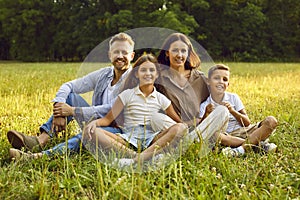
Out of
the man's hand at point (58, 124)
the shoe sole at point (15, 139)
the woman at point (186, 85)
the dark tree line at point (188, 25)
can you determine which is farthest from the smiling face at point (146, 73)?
the dark tree line at point (188, 25)

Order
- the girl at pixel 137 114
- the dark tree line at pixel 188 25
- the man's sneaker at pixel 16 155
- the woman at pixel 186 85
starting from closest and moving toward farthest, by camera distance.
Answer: the man's sneaker at pixel 16 155 → the girl at pixel 137 114 → the woman at pixel 186 85 → the dark tree line at pixel 188 25

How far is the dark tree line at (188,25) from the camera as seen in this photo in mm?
27547

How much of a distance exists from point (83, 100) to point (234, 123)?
132 cm

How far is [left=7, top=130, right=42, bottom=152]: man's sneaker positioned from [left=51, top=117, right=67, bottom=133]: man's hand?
0.23 m

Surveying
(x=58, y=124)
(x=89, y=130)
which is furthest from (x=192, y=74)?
(x=58, y=124)

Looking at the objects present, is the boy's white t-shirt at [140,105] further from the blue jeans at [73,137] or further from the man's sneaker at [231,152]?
the man's sneaker at [231,152]

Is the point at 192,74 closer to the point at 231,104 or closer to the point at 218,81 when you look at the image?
the point at 218,81

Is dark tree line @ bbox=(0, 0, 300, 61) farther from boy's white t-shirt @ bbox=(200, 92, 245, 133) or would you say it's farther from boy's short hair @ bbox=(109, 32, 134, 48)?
boy's short hair @ bbox=(109, 32, 134, 48)

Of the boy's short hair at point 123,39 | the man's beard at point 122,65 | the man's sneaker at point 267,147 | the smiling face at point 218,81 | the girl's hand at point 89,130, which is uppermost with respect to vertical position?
the boy's short hair at point 123,39

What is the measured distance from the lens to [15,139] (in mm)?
3371

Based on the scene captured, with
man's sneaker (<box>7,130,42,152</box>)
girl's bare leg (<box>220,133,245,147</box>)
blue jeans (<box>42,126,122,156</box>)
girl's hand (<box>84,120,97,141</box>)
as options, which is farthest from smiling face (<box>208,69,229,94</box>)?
man's sneaker (<box>7,130,42,152</box>)

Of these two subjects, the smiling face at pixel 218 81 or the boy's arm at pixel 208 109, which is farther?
the smiling face at pixel 218 81

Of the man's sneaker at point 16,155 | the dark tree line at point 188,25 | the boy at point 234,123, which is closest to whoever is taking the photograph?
the man's sneaker at point 16,155

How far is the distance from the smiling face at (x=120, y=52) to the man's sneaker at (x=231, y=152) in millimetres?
1062
